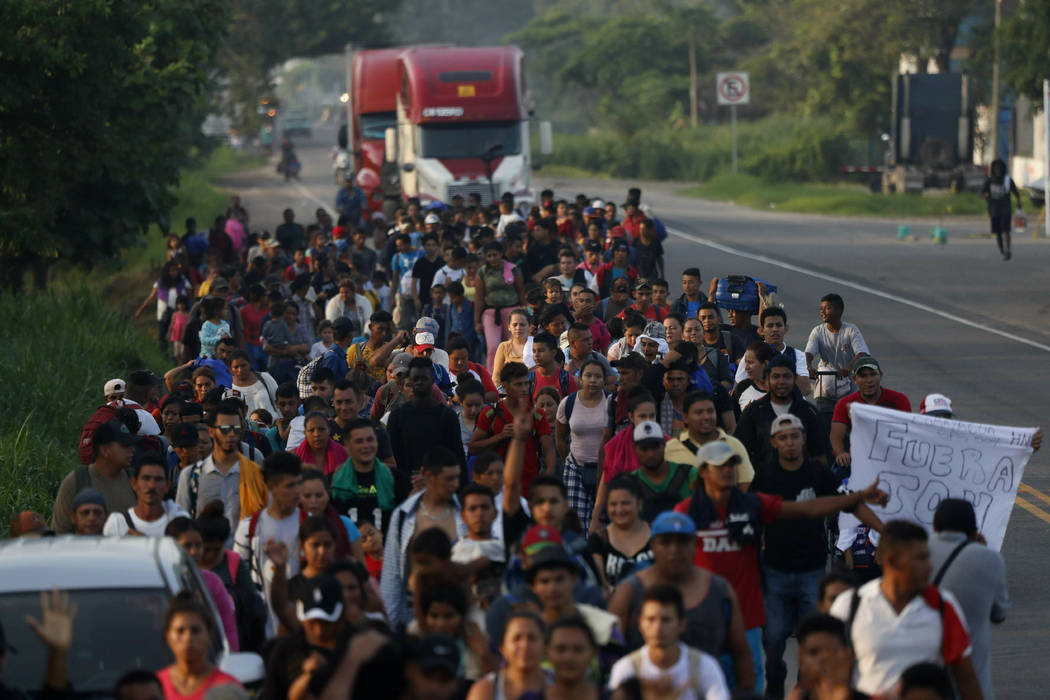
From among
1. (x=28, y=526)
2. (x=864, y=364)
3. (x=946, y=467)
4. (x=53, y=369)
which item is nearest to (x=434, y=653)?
(x=28, y=526)

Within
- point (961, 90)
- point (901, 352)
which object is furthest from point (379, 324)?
point (961, 90)

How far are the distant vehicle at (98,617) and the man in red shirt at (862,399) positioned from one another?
5055 millimetres

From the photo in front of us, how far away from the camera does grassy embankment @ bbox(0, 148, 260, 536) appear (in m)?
14.6

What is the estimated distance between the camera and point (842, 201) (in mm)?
48812

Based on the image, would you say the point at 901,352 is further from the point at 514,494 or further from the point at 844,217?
the point at 844,217

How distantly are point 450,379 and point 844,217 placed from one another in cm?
3479

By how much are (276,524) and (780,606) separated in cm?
255

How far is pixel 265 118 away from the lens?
2808 inches

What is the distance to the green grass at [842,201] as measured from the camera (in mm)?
46781

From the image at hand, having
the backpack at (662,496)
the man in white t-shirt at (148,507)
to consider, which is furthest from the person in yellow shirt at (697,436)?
the man in white t-shirt at (148,507)

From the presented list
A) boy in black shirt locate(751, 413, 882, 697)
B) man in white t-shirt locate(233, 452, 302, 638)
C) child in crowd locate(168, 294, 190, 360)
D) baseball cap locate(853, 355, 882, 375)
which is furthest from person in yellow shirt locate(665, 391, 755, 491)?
child in crowd locate(168, 294, 190, 360)

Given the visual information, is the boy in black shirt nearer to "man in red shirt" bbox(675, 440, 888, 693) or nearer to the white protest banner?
"man in red shirt" bbox(675, 440, 888, 693)

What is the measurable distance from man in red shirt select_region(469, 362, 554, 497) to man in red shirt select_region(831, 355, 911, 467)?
5.84ft

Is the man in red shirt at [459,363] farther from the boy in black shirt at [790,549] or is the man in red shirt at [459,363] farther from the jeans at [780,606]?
the jeans at [780,606]
